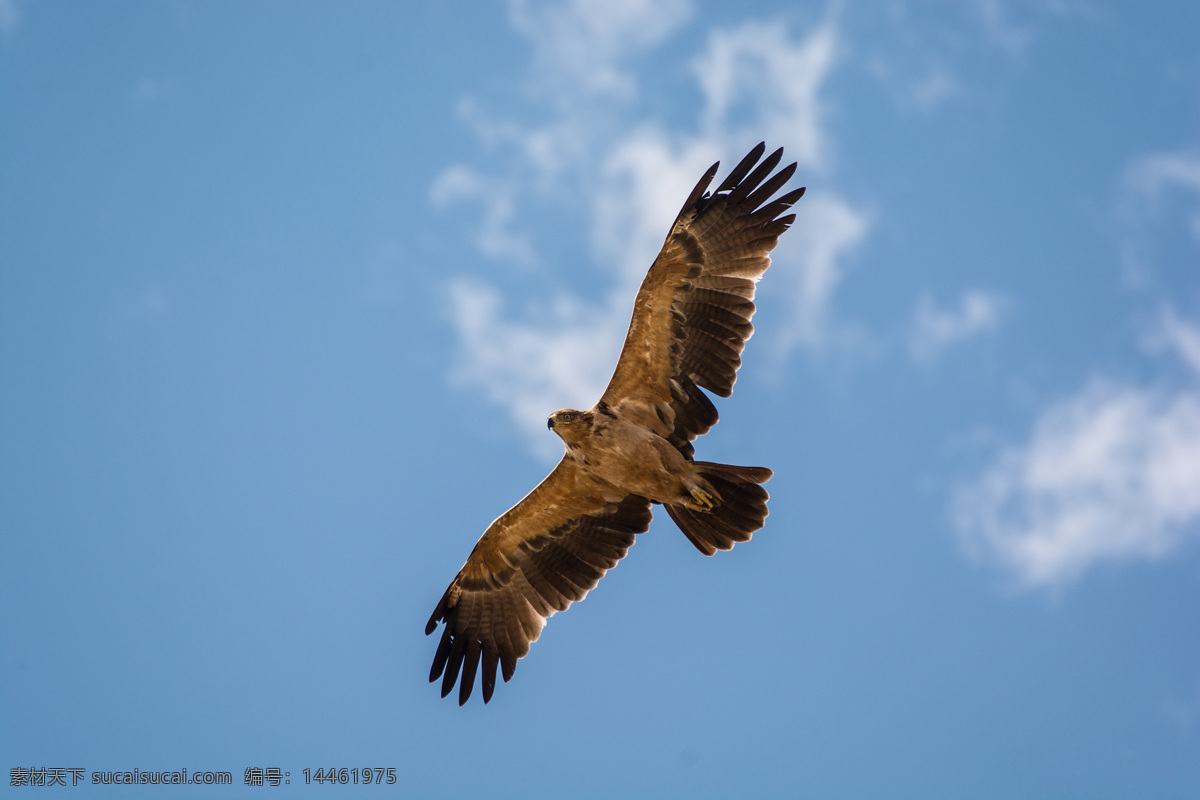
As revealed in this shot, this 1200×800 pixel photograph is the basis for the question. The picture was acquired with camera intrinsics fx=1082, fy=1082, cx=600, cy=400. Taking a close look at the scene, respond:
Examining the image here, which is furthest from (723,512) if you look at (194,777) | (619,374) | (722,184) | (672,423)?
(194,777)

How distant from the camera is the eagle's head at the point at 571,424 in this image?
11656 mm

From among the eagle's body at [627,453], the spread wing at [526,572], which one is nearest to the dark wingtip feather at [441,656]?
the spread wing at [526,572]

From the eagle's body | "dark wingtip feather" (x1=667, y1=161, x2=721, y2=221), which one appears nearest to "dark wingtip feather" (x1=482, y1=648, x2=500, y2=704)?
the eagle's body

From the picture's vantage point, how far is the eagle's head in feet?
38.2

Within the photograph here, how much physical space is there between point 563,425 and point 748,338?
219cm

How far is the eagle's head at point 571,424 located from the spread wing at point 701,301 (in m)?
0.48

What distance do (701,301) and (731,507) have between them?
2.23m

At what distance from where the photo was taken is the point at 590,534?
1256 centimetres

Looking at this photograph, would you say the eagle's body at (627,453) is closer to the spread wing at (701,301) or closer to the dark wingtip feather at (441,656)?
the spread wing at (701,301)

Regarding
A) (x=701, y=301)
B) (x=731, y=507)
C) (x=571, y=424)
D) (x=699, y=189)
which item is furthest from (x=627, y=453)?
(x=699, y=189)

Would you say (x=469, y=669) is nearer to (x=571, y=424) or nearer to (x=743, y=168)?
(x=571, y=424)

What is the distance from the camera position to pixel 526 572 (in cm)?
1273

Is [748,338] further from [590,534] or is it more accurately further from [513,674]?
[513,674]

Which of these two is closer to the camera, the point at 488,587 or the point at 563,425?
the point at 563,425
